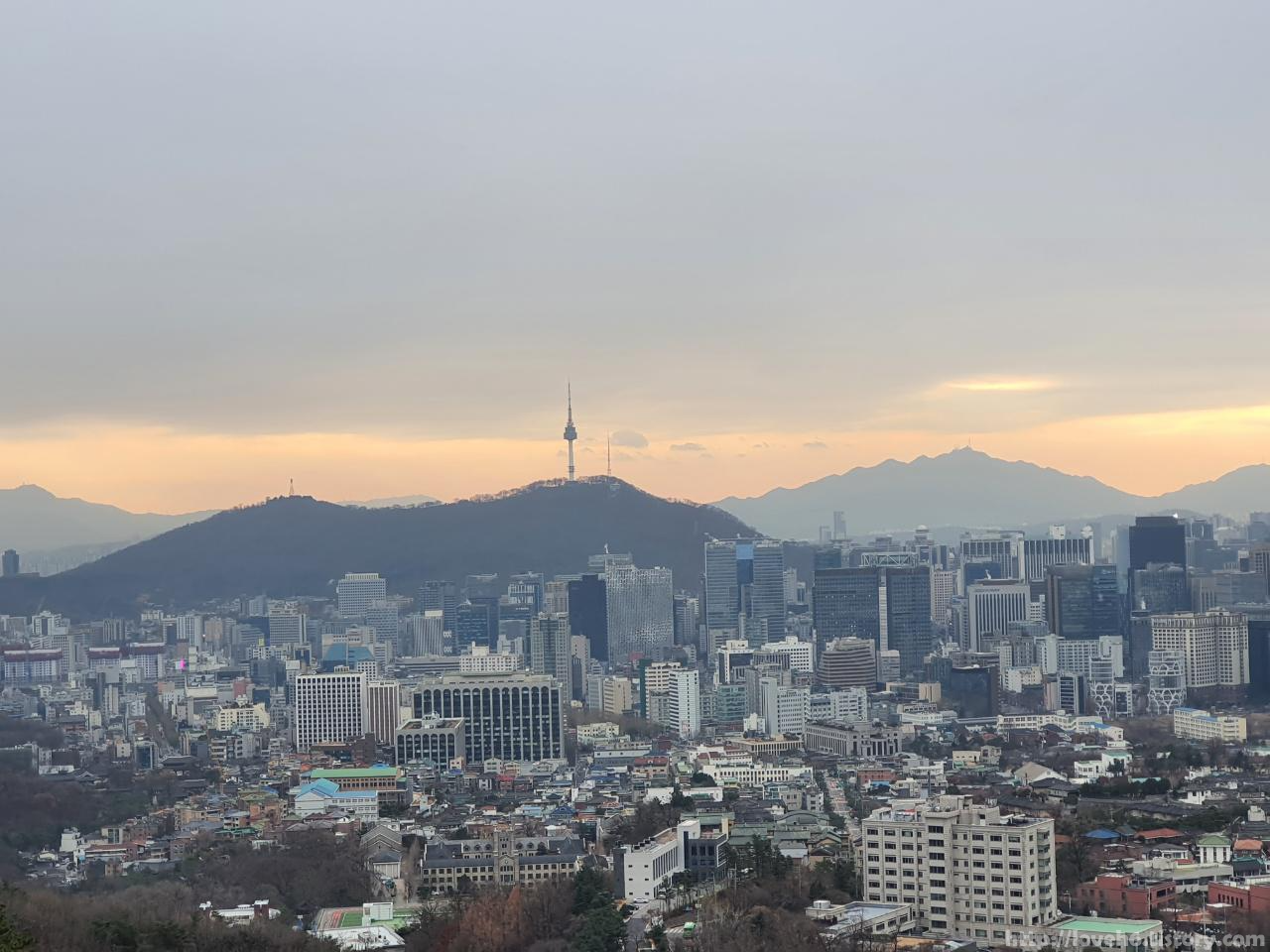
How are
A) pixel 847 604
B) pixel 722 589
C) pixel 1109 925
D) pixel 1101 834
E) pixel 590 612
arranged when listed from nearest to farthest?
pixel 1109 925 → pixel 1101 834 → pixel 847 604 → pixel 590 612 → pixel 722 589

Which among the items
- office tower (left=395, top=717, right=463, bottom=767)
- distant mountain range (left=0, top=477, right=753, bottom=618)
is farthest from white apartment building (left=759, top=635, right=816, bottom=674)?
distant mountain range (left=0, top=477, right=753, bottom=618)

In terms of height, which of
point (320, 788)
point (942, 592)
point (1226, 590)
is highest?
point (942, 592)

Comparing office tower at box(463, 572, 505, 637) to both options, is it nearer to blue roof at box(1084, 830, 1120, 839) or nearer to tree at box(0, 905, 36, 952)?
blue roof at box(1084, 830, 1120, 839)

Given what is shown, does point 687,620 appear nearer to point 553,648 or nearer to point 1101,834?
point 553,648

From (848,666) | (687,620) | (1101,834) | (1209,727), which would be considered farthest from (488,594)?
(1101,834)

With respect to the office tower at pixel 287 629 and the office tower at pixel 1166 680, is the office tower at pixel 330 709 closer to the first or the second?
the office tower at pixel 1166 680

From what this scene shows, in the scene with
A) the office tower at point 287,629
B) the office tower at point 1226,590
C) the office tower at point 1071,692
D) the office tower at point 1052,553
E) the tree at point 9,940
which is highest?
the office tower at point 1052,553

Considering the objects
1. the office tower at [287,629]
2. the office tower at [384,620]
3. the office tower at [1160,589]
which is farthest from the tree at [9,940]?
the office tower at [287,629]
